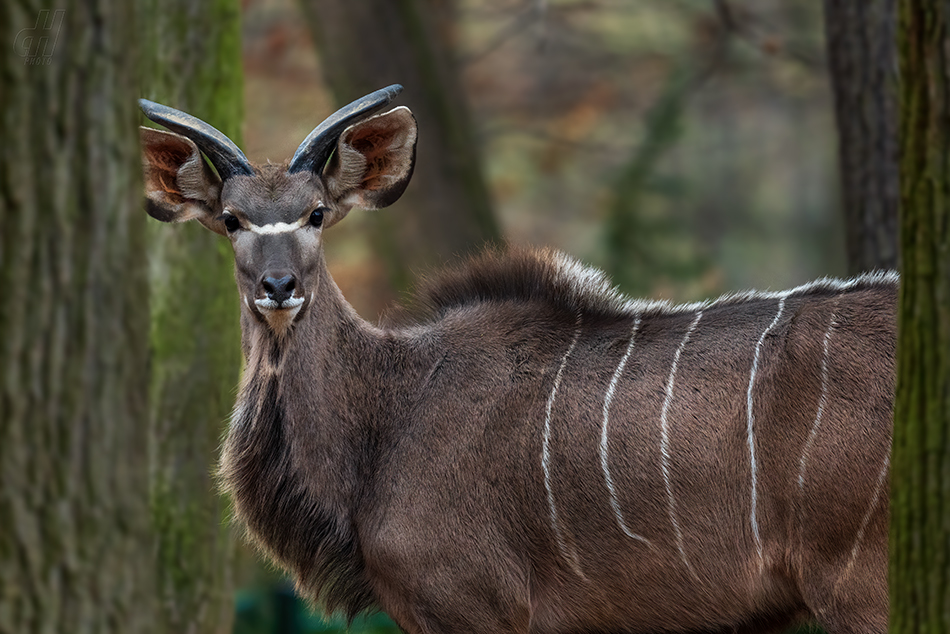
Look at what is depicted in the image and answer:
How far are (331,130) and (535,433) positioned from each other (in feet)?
4.92

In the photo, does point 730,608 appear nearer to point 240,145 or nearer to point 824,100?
point 240,145

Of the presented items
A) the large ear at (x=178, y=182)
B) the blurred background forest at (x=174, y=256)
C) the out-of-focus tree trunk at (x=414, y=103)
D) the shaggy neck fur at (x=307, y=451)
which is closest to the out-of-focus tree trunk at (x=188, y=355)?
the blurred background forest at (x=174, y=256)

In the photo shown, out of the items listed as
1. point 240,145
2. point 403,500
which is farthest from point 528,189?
point 403,500

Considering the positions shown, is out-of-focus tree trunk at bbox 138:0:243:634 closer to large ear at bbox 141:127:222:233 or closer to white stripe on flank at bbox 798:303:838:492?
large ear at bbox 141:127:222:233

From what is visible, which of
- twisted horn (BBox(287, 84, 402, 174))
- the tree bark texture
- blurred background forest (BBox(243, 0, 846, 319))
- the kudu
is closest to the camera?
the tree bark texture

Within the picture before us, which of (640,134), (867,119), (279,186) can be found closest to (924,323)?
(279,186)

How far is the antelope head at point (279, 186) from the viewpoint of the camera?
4.36 m

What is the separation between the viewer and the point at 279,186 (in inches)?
177

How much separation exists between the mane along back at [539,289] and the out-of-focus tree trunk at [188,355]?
1.06 meters

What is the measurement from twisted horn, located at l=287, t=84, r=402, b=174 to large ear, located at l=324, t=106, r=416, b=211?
56 mm

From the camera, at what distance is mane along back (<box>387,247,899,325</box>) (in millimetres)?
4457

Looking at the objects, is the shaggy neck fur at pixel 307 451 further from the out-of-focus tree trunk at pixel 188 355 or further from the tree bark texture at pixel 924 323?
the tree bark texture at pixel 924 323

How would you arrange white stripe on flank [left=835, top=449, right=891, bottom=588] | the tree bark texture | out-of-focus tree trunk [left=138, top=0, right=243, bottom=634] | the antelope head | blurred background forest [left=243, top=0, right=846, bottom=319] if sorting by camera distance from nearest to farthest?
the tree bark texture < white stripe on flank [left=835, top=449, right=891, bottom=588] < the antelope head < out-of-focus tree trunk [left=138, top=0, right=243, bottom=634] < blurred background forest [left=243, top=0, right=846, bottom=319]

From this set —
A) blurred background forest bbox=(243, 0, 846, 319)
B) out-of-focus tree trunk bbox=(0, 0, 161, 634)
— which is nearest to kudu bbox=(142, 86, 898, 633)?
out-of-focus tree trunk bbox=(0, 0, 161, 634)
